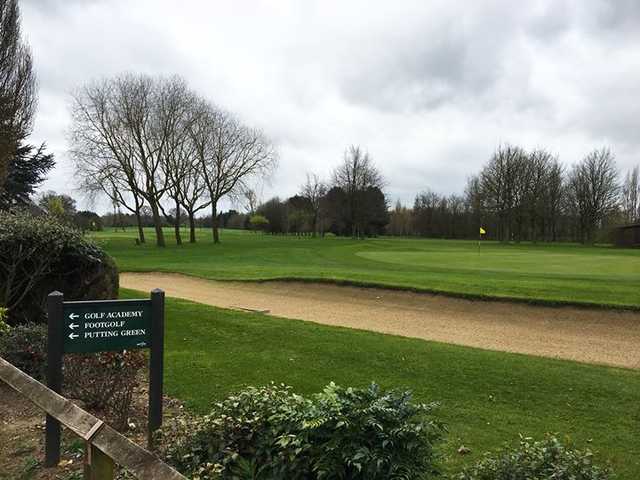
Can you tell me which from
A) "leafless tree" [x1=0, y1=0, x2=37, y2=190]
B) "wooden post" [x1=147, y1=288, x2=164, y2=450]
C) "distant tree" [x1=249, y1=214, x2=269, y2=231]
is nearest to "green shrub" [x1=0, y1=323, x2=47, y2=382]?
"wooden post" [x1=147, y1=288, x2=164, y2=450]

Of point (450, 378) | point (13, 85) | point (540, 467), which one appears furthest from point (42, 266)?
point (13, 85)

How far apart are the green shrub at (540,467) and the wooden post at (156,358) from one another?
279cm

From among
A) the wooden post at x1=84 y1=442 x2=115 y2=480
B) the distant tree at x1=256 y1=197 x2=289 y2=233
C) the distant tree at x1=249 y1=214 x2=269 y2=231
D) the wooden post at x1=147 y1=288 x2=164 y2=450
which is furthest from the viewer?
the distant tree at x1=256 y1=197 x2=289 y2=233

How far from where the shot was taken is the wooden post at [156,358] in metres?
4.50

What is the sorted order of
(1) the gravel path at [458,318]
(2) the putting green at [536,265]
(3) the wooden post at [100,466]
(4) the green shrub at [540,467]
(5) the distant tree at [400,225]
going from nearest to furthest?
(3) the wooden post at [100,466], (4) the green shrub at [540,467], (1) the gravel path at [458,318], (2) the putting green at [536,265], (5) the distant tree at [400,225]

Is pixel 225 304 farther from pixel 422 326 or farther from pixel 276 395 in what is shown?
pixel 276 395

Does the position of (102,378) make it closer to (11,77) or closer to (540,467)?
(540,467)

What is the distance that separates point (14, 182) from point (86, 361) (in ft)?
128

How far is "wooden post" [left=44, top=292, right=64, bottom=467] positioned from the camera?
4.16 m

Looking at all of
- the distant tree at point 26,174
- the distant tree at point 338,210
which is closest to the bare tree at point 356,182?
the distant tree at point 338,210

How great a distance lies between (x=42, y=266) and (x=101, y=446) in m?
6.89

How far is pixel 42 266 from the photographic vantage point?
28.3 ft

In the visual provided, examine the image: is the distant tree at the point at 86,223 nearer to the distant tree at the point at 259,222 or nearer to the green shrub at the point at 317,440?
the green shrub at the point at 317,440

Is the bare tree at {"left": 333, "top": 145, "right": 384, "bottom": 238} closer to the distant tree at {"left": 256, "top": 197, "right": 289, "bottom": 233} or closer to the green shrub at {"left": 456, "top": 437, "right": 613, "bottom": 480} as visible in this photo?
the distant tree at {"left": 256, "top": 197, "right": 289, "bottom": 233}
